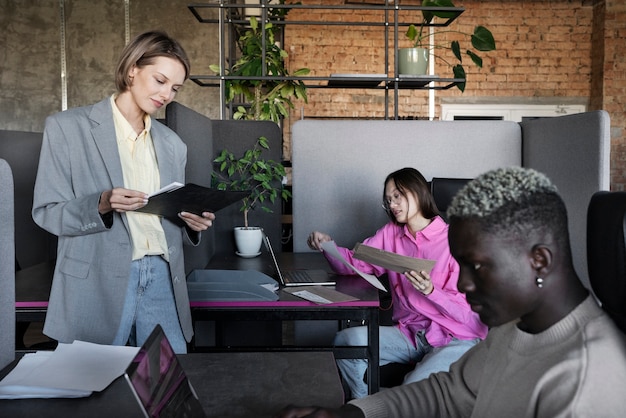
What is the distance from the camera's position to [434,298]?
1928 mm

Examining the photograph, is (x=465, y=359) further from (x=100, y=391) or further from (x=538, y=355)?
(x=100, y=391)

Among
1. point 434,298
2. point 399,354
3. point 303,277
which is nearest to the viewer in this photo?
point 434,298

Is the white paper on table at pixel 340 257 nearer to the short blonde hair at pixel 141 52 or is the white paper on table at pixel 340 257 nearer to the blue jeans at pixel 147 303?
the blue jeans at pixel 147 303

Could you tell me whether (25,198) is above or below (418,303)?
above

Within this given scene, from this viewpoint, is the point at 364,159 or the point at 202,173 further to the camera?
the point at 364,159

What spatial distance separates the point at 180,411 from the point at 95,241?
3.04 ft

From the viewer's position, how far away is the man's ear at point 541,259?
2.38ft

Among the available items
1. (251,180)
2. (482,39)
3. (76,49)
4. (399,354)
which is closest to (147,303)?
(399,354)

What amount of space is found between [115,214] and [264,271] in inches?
31.0

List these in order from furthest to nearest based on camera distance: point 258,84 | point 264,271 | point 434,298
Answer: point 258,84
point 264,271
point 434,298

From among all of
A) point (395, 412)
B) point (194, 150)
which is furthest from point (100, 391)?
point (194, 150)

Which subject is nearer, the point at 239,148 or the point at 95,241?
the point at 95,241

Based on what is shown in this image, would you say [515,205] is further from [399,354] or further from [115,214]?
[399,354]

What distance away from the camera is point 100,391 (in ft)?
3.15
